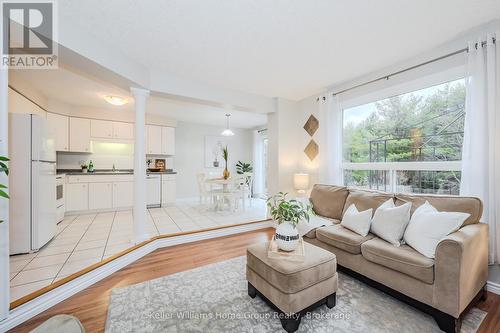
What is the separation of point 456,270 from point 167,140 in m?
5.83

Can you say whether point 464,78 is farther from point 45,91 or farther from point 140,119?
point 45,91

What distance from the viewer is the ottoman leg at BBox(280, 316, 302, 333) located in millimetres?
1483

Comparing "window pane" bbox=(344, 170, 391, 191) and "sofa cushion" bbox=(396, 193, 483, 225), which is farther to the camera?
"window pane" bbox=(344, 170, 391, 191)

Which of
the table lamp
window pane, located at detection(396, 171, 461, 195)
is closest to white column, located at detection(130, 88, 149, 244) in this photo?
the table lamp

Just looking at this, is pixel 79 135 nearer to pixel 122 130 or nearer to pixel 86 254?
pixel 122 130

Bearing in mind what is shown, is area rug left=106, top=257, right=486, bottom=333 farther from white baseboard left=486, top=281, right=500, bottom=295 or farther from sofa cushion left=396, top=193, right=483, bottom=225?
sofa cushion left=396, top=193, right=483, bottom=225

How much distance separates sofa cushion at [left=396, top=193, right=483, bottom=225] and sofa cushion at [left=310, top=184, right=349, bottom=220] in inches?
29.8

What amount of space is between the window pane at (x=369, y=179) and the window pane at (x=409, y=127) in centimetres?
19

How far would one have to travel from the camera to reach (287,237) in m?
1.72

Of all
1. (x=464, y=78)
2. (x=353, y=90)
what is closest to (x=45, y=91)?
(x=353, y=90)

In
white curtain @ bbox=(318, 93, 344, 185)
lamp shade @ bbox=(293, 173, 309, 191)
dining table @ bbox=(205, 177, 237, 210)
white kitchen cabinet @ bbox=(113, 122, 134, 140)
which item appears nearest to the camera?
white curtain @ bbox=(318, 93, 344, 185)

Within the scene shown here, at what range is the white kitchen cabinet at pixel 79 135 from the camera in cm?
460

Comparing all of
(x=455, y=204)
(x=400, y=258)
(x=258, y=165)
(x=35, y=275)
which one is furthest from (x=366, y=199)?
(x=258, y=165)

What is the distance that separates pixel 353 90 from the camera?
3199mm
